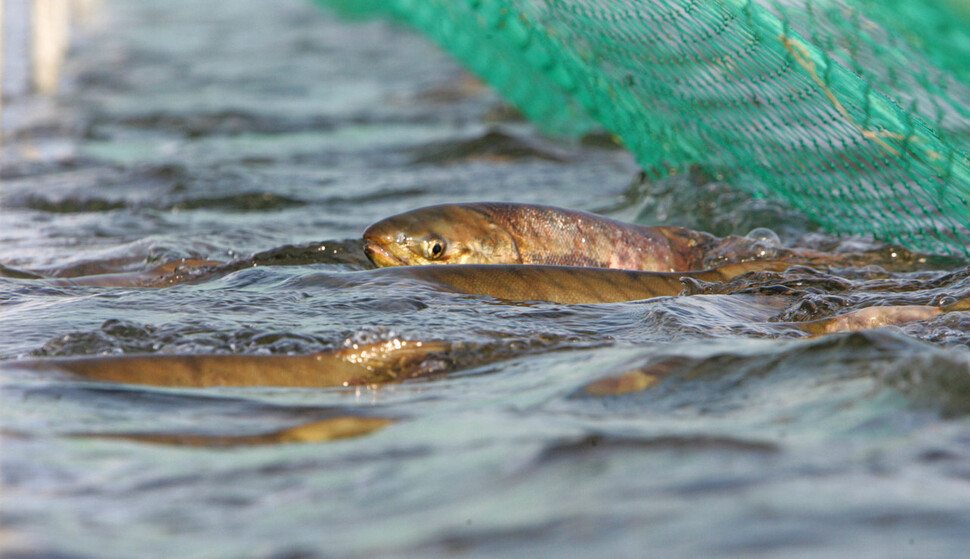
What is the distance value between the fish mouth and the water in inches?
9.6

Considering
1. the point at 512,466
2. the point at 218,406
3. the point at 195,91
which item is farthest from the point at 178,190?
the point at 195,91

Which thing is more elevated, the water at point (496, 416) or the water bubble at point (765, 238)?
the water at point (496, 416)

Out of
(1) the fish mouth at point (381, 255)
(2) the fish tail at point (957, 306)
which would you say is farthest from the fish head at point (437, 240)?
(2) the fish tail at point (957, 306)

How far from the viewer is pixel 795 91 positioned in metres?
3.94

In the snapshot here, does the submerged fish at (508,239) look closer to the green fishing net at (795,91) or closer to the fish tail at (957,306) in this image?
the green fishing net at (795,91)

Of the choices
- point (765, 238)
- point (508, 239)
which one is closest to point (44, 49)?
point (508, 239)

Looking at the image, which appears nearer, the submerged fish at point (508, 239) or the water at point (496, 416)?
the water at point (496, 416)

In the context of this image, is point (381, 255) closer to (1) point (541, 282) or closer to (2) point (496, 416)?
(1) point (541, 282)

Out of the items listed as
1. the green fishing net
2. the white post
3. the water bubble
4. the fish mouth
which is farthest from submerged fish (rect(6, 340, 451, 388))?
the white post

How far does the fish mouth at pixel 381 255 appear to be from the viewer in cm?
395

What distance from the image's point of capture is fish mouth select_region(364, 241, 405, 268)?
3945 millimetres

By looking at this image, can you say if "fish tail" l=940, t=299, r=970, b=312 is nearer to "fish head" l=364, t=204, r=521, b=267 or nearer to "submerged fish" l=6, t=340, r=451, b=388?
"fish head" l=364, t=204, r=521, b=267

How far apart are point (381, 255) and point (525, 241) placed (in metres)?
0.51

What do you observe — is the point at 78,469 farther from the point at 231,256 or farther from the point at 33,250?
the point at 33,250
